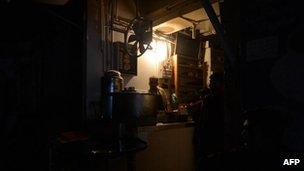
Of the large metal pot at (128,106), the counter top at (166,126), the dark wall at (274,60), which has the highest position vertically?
the dark wall at (274,60)

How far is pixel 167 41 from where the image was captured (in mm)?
7219

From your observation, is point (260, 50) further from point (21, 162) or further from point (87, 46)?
point (21, 162)

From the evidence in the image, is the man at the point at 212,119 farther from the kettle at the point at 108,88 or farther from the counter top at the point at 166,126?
the kettle at the point at 108,88

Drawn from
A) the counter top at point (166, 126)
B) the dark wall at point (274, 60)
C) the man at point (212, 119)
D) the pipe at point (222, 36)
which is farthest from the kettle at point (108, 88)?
the dark wall at point (274, 60)

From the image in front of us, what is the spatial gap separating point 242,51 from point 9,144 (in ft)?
15.2

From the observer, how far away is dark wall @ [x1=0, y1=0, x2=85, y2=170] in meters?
5.13

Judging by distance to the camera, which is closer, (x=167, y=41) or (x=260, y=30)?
(x=260, y=30)

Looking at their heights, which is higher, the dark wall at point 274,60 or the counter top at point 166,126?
the dark wall at point 274,60

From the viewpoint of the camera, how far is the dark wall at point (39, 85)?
513cm

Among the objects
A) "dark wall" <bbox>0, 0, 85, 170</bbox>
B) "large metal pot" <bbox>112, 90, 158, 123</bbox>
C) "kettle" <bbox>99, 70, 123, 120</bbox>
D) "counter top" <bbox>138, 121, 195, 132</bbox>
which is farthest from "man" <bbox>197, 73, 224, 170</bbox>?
"dark wall" <bbox>0, 0, 85, 170</bbox>

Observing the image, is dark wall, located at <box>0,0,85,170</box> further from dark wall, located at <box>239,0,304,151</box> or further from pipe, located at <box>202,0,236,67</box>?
dark wall, located at <box>239,0,304,151</box>

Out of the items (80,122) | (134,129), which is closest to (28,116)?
(80,122)

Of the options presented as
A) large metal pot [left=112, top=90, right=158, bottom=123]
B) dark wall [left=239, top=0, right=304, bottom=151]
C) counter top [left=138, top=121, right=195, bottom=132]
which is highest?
dark wall [left=239, top=0, right=304, bottom=151]

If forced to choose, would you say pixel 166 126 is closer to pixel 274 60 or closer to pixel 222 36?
pixel 222 36
